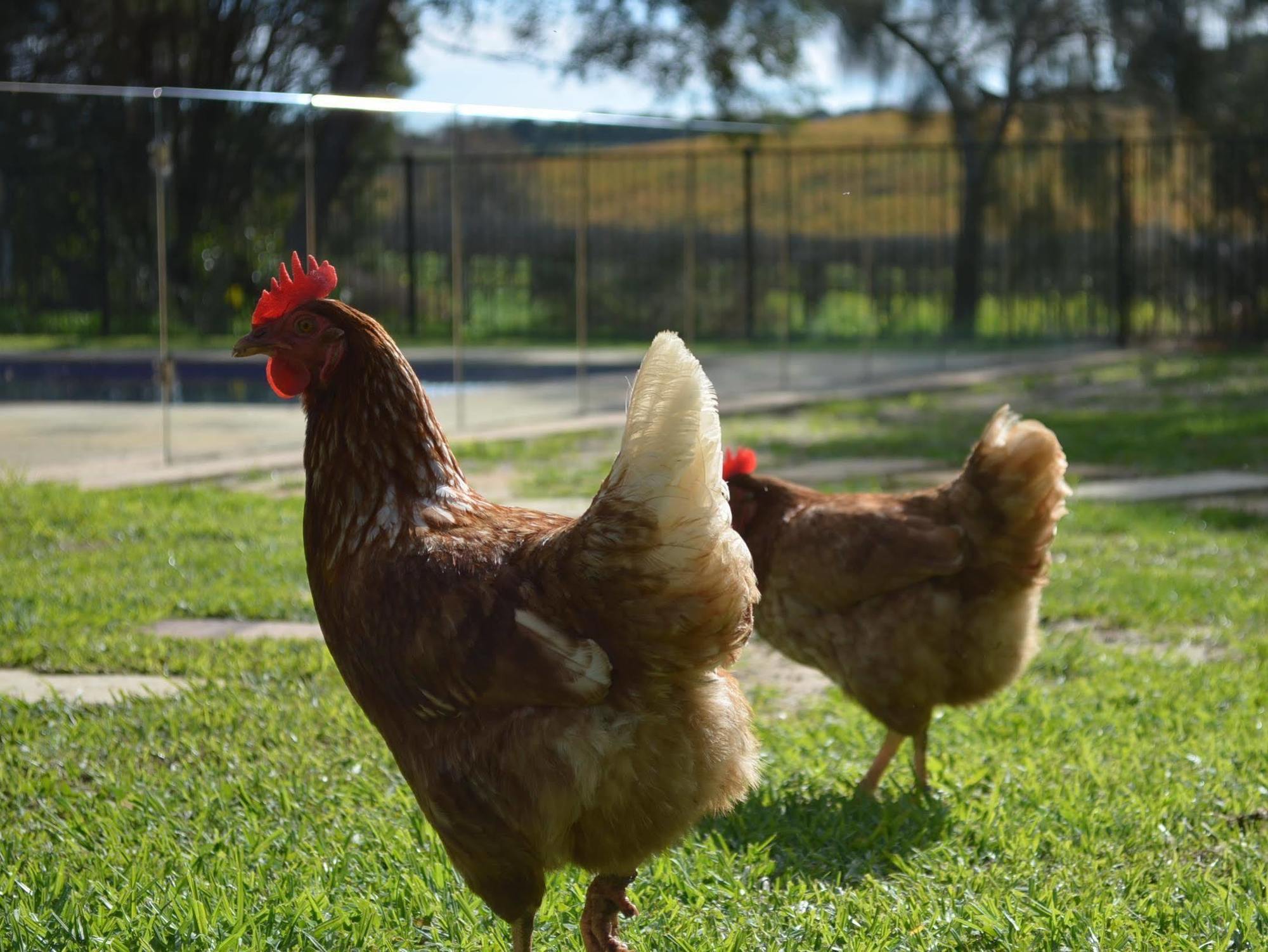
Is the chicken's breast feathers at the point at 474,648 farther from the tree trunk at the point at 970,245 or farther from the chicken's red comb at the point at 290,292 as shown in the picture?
the tree trunk at the point at 970,245

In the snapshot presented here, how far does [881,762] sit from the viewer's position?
431 centimetres

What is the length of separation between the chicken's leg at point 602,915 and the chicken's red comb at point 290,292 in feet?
4.71

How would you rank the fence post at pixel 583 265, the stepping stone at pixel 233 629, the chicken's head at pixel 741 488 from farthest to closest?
the fence post at pixel 583 265 → the stepping stone at pixel 233 629 → the chicken's head at pixel 741 488

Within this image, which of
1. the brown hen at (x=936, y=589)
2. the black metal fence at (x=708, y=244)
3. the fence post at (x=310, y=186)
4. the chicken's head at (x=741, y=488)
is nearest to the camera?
the brown hen at (x=936, y=589)

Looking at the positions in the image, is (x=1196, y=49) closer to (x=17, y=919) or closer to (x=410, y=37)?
(x=410, y=37)

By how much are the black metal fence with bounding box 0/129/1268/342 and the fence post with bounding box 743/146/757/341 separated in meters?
0.02

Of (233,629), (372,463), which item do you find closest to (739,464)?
(372,463)

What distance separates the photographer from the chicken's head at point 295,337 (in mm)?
3160

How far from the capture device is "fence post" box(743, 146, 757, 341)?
1655 centimetres

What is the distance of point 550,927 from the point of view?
350cm

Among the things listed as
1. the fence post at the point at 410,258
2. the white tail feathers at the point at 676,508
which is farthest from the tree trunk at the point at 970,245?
the white tail feathers at the point at 676,508

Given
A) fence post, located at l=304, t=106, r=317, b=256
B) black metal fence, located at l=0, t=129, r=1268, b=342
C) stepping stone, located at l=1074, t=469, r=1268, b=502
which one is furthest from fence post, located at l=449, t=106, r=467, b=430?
stepping stone, located at l=1074, t=469, r=1268, b=502

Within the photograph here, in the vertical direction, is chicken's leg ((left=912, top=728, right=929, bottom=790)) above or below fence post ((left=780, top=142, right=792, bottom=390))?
below

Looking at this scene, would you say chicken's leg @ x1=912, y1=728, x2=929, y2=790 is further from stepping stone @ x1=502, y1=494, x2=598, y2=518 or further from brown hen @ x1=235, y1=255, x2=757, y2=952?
stepping stone @ x1=502, y1=494, x2=598, y2=518
